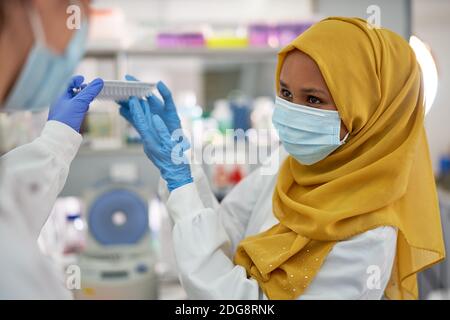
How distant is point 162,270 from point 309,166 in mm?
973

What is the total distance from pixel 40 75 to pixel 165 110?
324 mm

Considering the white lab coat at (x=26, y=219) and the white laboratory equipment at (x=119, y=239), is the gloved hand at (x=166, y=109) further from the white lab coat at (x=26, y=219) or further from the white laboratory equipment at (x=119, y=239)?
the white laboratory equipment at (x=119, y=239)

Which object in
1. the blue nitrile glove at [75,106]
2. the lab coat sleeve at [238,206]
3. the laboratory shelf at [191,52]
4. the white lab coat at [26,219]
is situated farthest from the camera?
the laboratory shelf at [191,52]

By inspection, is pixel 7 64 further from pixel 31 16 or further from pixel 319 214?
pixel 319 214

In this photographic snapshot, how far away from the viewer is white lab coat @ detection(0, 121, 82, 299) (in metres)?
0.54

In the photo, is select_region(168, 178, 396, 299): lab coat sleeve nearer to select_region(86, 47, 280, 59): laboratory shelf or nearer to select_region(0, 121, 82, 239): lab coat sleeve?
select_region(0, 121, 82, 239): lab coat sleeve

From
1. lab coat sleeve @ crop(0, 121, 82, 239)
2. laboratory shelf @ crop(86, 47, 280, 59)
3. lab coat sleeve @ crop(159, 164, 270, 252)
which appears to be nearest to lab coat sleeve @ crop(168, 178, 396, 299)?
lab coat sleeve @ crop(159, 164, 270, 252)

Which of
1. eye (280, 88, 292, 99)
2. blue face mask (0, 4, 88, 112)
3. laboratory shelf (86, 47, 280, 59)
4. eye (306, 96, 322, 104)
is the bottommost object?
eye (306, 96, 322, 104)

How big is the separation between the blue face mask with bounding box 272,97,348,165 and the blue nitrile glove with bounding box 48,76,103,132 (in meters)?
0.37

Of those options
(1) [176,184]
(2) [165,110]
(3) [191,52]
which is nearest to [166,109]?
(2) [165,110]

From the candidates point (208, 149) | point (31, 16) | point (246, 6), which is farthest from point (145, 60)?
point (31, 16)

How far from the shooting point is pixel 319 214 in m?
0.94

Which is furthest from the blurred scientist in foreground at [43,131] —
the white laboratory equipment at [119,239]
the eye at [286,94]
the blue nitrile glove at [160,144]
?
the white laboratory equipment at [119,239]

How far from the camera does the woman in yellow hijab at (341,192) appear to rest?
0.91 m
